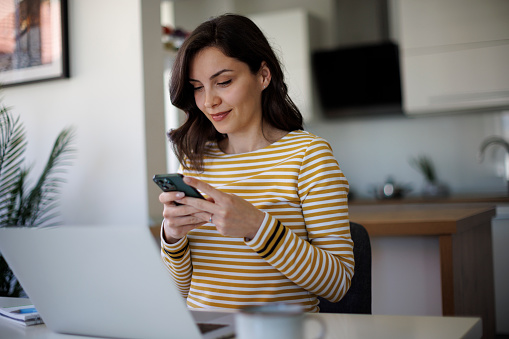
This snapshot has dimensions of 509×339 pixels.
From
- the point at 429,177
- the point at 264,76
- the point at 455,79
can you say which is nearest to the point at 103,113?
the point at 264,76

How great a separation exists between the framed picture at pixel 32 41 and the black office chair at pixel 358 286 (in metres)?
1.82

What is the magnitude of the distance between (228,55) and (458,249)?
1.21m

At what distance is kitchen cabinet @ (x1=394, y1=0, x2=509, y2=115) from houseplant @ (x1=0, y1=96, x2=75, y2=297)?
8.22ft

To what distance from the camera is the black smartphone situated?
94 centimetres

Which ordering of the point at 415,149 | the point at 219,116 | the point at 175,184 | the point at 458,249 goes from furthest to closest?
the point at 415,149 → the point at 458,249 → the point at 219,116 → the point at 175,184

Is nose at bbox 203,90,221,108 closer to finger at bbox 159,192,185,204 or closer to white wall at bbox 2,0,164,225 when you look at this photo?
finger at bbox 159,192,185,204

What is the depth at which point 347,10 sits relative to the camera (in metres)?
4.72

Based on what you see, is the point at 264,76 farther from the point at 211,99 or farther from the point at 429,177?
the point at 429,177

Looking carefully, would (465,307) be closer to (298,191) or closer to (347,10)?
(298,191)

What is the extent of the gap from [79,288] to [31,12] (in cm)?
227

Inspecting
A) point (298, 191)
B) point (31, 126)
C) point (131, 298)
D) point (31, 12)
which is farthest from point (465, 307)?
point (31, 12)

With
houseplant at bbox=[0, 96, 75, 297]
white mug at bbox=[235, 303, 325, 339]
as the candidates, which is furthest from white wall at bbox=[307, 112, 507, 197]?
white mug at bbox=[235, 303, 325, 339]

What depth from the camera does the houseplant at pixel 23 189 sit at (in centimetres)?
244

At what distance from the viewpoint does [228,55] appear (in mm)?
1293
